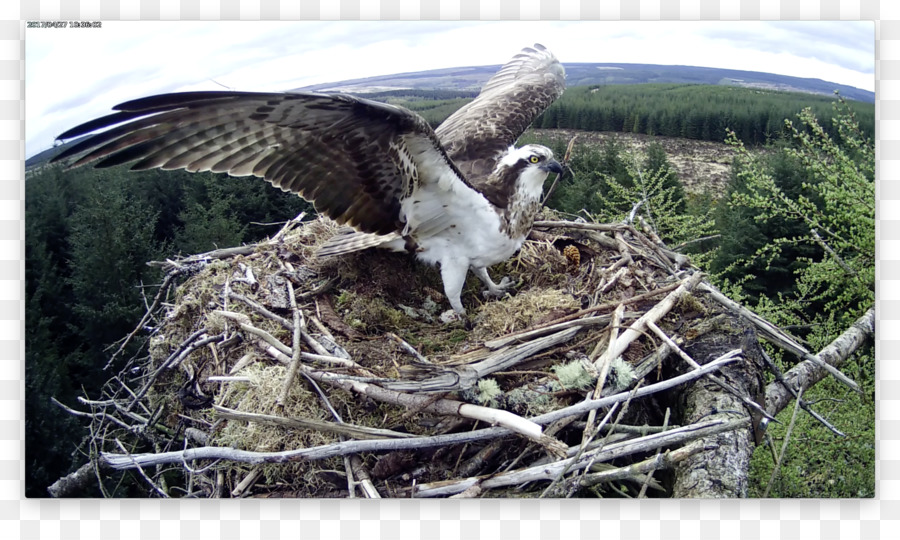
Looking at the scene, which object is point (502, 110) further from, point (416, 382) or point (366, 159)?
point (416, 382)

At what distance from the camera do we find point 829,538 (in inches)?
109

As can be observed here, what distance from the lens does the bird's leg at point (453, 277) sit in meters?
3.37

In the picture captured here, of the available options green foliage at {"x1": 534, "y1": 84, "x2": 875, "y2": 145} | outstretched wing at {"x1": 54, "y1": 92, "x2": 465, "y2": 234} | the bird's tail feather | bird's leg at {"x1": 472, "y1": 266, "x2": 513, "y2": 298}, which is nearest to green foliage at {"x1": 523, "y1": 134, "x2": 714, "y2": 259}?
green foliage at {"x1": 534, "y1": 84, "x2": 875, "y2": 145}

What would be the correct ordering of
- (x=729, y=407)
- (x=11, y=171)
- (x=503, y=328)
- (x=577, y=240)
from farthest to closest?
(x=577, y=240) → (x=503, y=328) → (x=11, y=171) → (x=729, y=407)

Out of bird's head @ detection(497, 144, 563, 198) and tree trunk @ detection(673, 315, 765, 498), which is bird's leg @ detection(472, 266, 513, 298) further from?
tree trunk @ detection(673, 315, 765, 498)

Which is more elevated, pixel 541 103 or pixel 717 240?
pixel 541 103

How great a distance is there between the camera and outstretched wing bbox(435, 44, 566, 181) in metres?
3.81

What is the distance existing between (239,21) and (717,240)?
3.14m

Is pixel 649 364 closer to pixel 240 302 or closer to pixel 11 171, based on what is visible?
pixel 240 302

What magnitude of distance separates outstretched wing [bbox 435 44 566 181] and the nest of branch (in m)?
0.74

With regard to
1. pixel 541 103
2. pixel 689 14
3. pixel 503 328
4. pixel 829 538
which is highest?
pixel 689 14

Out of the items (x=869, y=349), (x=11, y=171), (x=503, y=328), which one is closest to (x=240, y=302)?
(x=11, y=171)

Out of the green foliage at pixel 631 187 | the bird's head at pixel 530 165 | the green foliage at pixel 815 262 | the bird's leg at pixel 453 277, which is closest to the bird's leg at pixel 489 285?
the bird's leg at pixel 453 277

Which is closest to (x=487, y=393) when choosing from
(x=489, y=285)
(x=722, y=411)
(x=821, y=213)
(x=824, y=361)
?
(x=722, y=411)
